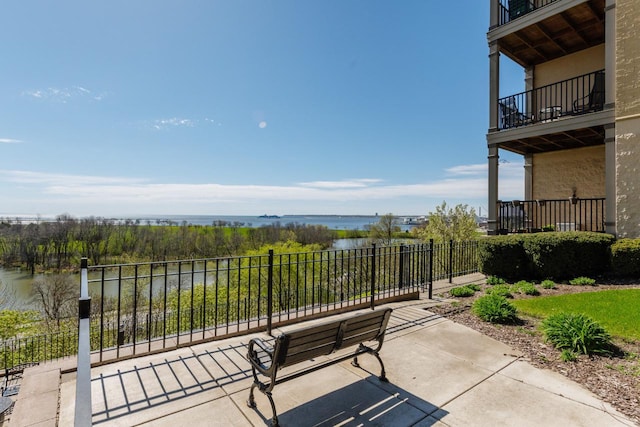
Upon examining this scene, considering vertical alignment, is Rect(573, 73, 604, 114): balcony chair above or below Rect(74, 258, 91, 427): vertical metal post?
above

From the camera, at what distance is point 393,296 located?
23.0ft

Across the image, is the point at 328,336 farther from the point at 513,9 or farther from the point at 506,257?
the point at 513,9

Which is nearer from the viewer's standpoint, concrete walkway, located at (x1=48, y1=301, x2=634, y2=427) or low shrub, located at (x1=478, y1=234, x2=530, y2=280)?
concrete walkway, located at (x1=48, y1=301, x2=634, y2=427)

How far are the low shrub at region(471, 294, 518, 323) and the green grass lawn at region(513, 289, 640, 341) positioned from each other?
68cm

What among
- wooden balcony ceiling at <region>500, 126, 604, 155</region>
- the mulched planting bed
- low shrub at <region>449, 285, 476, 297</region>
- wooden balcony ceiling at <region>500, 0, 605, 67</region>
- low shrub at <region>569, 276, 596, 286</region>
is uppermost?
wooden balcony ceiling at <region>500, 0, 605, 67</region>

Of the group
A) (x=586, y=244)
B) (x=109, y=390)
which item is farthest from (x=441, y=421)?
(x=586, y=244)

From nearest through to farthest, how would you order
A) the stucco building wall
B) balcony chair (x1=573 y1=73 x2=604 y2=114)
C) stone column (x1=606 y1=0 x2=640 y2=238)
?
1. stone column (x1=606 y1=0 x2=640 y2=238)
2. balcony chair (x1=573 y1=73 x2=604 y2=114)
3. the stucco building wall

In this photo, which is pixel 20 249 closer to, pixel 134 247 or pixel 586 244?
pixel 134 247

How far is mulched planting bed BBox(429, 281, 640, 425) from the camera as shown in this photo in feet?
10.9

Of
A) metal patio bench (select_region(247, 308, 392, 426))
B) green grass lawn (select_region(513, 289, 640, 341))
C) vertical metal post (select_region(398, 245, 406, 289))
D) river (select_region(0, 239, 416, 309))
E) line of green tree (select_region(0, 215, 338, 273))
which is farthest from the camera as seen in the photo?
line of green tree (select_region(0, 215, 338, 273))

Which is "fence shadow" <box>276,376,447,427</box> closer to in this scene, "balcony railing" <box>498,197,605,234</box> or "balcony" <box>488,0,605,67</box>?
"balcony railing" <box>498,197,605,234</box>

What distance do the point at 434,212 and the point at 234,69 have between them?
Result: 53.8 feet

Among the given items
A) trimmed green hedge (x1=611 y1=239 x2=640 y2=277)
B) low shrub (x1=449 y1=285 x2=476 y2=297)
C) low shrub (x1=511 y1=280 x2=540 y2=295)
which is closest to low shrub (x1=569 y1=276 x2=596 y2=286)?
trimmed green hedge (x1=611 y1=239 x2=640 y2=277)

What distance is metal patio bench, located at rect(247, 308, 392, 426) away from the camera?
282 centimetres
